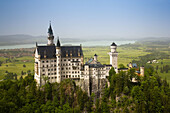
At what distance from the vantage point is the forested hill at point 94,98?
6244 centimetres

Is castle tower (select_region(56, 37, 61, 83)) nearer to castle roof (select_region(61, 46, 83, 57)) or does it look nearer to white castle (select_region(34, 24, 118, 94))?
white castle (select_region(34, 24, 118, 94))

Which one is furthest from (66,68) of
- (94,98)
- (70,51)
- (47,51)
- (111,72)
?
(111,72)

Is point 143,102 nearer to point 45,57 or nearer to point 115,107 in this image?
Answer: point 115,107

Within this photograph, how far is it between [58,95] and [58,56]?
1476 cm

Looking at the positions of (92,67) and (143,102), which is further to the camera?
(92,67)

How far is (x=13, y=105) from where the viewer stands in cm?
6238

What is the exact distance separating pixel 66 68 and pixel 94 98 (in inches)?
630

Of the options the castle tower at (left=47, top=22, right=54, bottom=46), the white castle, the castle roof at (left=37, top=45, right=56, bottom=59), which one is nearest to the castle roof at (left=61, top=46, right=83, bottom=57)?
the white castle

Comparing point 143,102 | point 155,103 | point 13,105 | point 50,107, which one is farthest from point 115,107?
point 13,105

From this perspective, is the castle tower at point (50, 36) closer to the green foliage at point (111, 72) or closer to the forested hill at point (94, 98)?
the forested hill at point (94, 98)

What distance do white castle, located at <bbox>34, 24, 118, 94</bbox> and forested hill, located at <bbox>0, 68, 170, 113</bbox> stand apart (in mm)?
2653

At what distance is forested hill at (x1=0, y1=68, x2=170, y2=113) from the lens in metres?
62.4

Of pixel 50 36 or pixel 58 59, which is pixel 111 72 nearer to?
pixel 58 59

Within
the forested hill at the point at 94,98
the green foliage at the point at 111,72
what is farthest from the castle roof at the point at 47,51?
the green foliage at the point at 111,72
